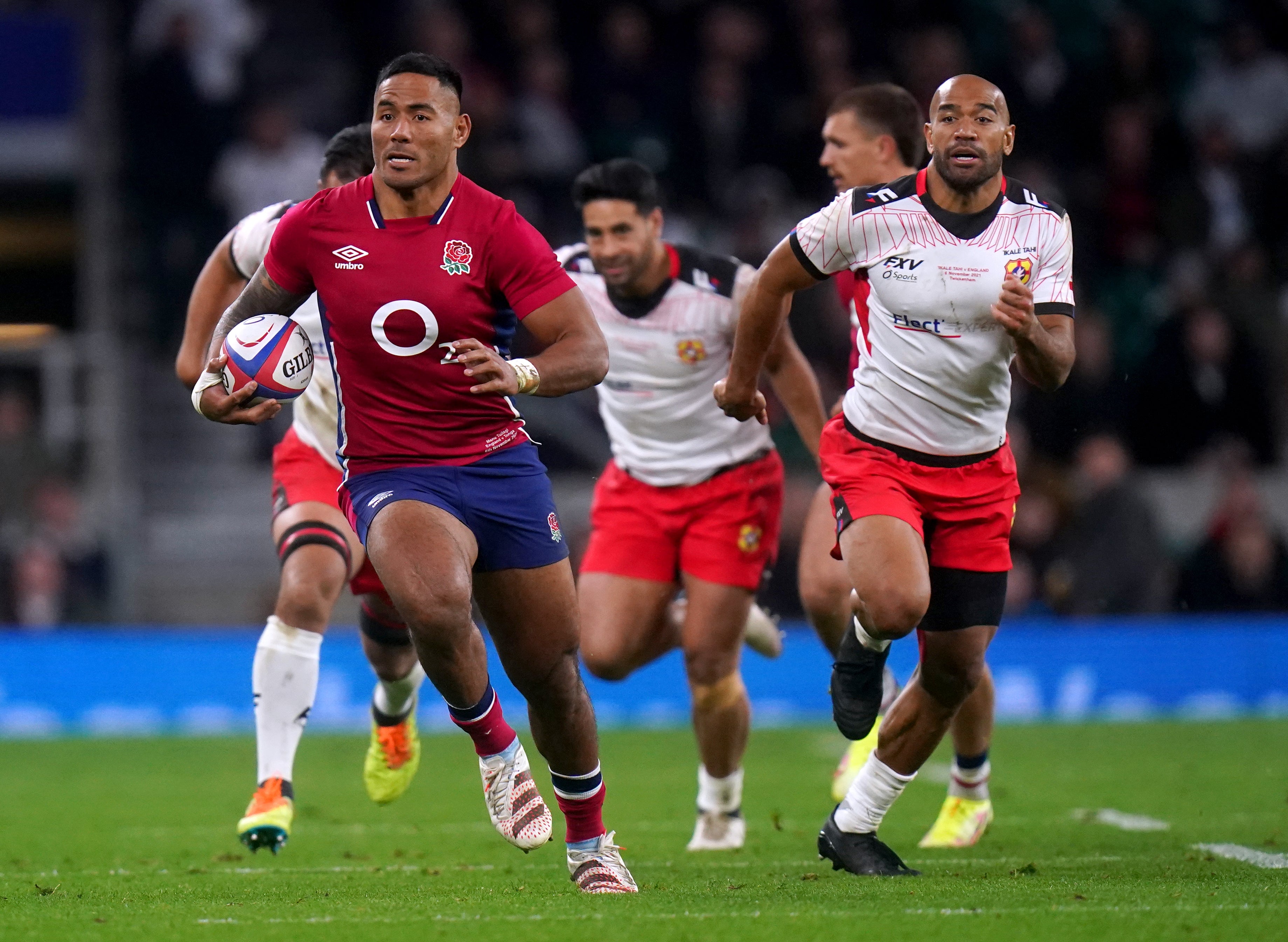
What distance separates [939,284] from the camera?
6215 millimetres

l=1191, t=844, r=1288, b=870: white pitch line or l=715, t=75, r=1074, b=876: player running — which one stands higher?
l=715, t=75, r=1074, b=876: player running

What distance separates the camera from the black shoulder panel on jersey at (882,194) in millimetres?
6289

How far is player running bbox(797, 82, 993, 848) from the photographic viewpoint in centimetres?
755

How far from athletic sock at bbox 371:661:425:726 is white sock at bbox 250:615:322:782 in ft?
2.77

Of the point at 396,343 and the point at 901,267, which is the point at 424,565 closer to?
the point at 396,343

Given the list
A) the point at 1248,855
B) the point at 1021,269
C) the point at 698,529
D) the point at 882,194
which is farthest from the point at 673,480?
the point at 1248,855

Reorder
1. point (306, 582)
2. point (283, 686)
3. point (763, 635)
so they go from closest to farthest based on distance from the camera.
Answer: point (283, 686) → point (306, 582) → point (763, 635)

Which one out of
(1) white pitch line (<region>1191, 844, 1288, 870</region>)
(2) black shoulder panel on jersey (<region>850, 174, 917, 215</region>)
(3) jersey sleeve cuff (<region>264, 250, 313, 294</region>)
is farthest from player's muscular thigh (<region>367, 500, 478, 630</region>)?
(1) white pitch line (<region>1191, 844, 1288, 870</region>)

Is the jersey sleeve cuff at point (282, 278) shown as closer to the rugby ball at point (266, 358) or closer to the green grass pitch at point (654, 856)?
the rugby ball at point (266, 358)

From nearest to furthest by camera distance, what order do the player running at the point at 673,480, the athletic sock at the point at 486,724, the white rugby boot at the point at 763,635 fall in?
1. the athletic sock at the point at 486,724
2. the player running at the point at 673,480
3. the white rugby boot at the point at 763,635

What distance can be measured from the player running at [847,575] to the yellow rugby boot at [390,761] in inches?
72.5

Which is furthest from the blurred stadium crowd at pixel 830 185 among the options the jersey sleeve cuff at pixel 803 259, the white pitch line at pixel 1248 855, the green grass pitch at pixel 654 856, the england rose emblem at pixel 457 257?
the england rose emblem at pixel 457 257

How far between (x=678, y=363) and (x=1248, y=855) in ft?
10.3

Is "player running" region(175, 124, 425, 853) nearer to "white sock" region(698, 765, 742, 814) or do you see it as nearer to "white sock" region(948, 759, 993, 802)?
"white sock" region(698, 765, 742, 814)
